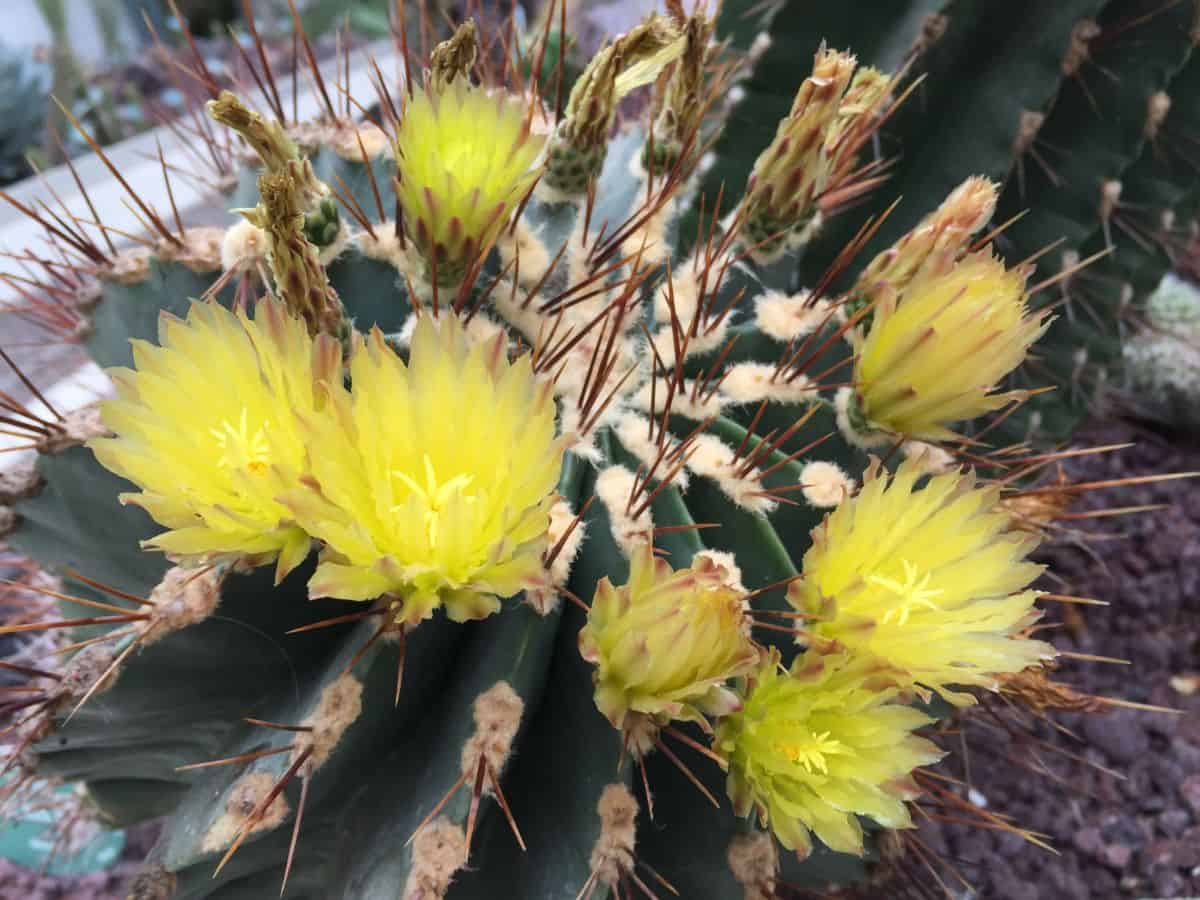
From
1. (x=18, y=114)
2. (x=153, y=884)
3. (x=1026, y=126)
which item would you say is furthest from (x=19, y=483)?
(x=18, y=114)

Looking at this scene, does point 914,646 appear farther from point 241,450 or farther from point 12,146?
point 12,146

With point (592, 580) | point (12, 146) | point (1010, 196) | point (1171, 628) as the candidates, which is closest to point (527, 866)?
point (592, 580)

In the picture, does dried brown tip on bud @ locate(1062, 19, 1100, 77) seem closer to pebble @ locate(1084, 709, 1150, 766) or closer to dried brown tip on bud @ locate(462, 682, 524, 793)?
pebble @ locate(1084, 709, 1150, 766)

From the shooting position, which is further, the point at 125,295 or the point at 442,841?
the point at 125,295

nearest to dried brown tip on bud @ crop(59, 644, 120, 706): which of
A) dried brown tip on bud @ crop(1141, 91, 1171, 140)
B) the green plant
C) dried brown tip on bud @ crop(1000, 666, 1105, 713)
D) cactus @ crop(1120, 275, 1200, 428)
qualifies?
dried brown tip on bud @ crop(1000, 666, 1105, 713)

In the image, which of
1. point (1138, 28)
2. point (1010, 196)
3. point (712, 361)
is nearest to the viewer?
point (712, 361)

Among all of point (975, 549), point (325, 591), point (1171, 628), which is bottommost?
point (1171, 628)

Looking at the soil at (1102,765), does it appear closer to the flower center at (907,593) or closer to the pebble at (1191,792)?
the pebble at (1191,792)
